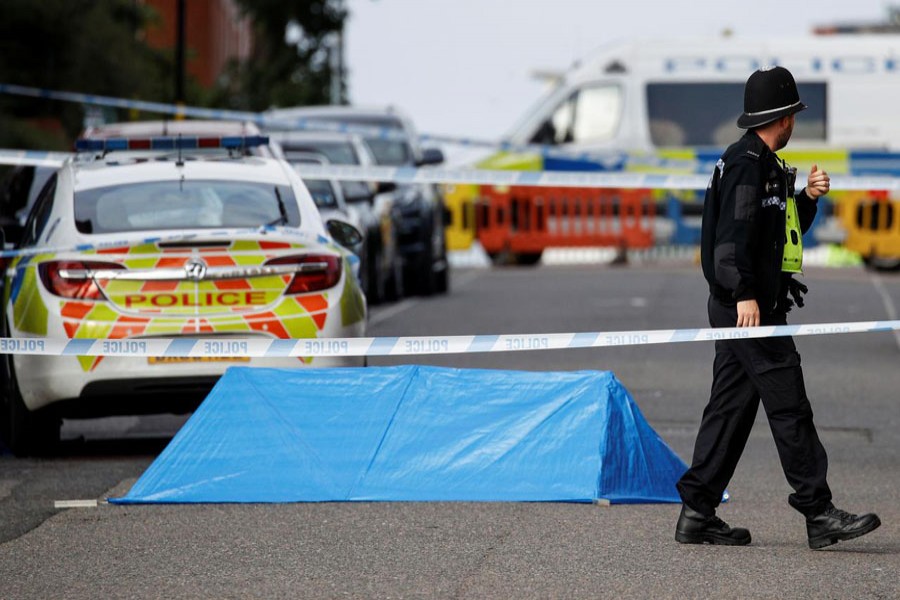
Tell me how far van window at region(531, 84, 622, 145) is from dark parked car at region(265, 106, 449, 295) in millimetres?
6110

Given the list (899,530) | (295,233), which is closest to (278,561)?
(899,530)

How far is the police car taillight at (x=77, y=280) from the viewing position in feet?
31.7

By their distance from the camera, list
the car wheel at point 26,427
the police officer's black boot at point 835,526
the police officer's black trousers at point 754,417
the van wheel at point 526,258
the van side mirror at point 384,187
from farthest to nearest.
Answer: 1. the van wheel at point 526,258
2. the van side mirror at point 384,187
3. the car wheel at point 26,427
4. the police officer's black trousers at point 754,417
5. the police officer's black boot at point 835,526

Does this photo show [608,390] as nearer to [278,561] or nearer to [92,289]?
[278,561]

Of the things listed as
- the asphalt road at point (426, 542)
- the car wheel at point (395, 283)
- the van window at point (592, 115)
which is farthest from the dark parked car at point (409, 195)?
the asphalt road at point (426, 542)

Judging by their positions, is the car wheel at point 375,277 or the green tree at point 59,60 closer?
the car wheel at point 375,277

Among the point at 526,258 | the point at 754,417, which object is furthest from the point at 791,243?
the point at 526,258

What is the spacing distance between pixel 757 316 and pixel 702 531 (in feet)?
2.67

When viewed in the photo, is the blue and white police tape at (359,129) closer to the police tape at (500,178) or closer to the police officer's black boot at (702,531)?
the police tape at (500,178)

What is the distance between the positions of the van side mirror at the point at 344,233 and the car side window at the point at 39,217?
1495mm

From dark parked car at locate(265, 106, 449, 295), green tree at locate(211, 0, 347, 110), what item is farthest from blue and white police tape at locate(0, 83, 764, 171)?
green tree at locate(211, 0, 347, 110)

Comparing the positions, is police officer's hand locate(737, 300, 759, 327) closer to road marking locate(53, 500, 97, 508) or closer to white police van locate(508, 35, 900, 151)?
road marking locate(53, 500, 97, 508)

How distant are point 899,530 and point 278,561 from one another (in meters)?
2.41

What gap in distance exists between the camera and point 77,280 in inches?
381
